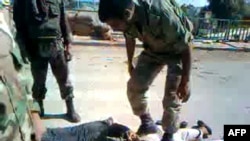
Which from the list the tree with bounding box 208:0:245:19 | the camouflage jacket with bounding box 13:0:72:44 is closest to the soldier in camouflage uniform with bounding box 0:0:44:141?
the camouflage jacket with bounding box 13:0:72:44

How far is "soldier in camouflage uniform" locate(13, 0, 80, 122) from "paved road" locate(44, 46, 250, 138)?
0.51 meters

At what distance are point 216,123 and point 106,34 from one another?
684 centimetres

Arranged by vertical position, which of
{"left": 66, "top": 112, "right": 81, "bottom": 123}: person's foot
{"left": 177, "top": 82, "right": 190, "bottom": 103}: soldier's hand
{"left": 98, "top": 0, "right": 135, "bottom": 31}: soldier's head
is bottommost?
{"left": 66, "top": 112, "right": 81, "bottom": 123}: person's foot

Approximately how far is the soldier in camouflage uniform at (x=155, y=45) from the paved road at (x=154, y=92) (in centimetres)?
70

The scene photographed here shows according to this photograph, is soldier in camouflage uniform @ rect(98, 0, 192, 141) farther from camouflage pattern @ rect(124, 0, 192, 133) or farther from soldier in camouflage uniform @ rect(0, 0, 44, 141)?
soldier in camouflage uniform @ rect(0, 0, 44, 141)

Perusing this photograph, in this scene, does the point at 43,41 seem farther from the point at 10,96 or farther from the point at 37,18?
the point at 10,96

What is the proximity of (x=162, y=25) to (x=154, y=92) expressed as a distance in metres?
2.62

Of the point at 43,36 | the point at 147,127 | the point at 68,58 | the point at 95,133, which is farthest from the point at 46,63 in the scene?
the point at 95,133

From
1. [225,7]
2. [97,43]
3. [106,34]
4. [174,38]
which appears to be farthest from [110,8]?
[225,7]

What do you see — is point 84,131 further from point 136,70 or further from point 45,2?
point 45,2

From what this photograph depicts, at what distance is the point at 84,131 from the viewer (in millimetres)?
2752

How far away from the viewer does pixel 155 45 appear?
3277 mm

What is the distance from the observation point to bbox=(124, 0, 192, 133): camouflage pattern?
3.00m

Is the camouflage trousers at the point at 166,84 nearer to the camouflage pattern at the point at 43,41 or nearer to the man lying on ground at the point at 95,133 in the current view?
the man lying on ground at the point at 95,133
